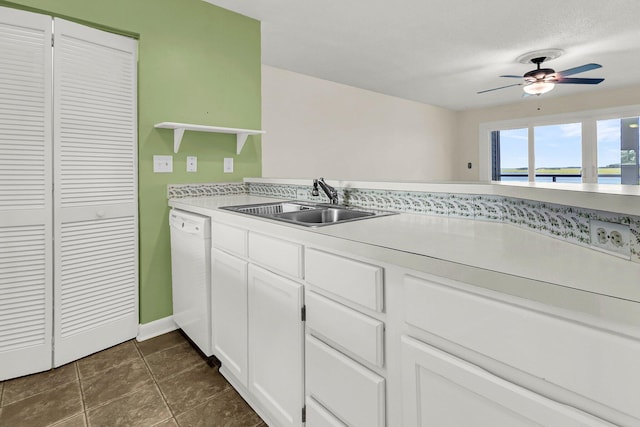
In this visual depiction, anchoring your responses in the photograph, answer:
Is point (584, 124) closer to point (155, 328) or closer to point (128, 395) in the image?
point (155, 328)

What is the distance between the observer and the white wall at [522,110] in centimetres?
521

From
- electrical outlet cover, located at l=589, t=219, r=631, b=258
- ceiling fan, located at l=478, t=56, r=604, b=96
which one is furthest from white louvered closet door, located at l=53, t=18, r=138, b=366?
ceiling fan, located at l=478, t=56, r=604, b=96

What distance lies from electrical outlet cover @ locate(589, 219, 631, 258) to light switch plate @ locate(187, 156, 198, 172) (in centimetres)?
232

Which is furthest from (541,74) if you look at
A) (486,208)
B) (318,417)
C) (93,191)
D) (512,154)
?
(93,191)

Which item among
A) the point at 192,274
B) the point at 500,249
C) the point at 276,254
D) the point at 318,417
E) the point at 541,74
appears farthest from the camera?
the point at 541,74

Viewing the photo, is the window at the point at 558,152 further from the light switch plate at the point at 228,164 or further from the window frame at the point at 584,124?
the light switch plate at the point at 228,164

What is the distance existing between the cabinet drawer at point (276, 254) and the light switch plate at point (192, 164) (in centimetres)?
127

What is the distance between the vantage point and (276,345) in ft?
4.22

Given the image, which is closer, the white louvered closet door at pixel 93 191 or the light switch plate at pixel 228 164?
the white louvered closet door at pixel 93 191

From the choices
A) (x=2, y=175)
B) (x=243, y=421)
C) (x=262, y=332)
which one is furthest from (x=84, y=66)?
(x=243, y=421)

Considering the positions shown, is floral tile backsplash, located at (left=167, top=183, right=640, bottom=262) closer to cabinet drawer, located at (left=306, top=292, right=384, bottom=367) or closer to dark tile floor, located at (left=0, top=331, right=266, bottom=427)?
cabinet drawer, located at (left=306, top=292, right=384, bottom=367)

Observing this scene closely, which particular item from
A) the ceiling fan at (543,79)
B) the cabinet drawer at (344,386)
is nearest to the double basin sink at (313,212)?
the cabinet drawer at (344,386)

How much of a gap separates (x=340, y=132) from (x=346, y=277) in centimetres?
405

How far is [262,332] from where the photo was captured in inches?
53.6
